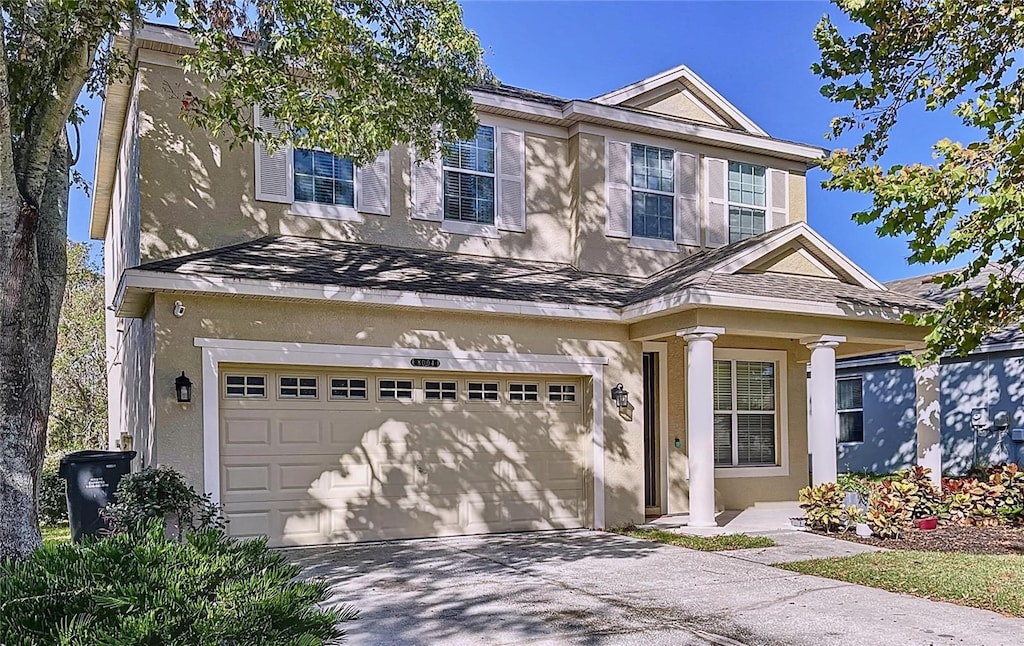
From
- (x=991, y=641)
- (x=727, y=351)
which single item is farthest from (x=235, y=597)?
(x=727, y=351)

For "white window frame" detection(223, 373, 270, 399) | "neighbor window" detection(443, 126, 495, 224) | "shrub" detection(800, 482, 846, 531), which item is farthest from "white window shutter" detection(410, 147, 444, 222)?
"shrub" detection(800, 482, 846, 531)

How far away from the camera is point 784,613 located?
6566 mm

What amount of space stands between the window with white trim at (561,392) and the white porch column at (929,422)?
5.42 meters

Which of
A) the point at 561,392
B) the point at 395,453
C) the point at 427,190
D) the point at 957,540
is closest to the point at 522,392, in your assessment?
the point at 561,392

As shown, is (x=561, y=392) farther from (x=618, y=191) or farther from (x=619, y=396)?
(x=618, y=191)

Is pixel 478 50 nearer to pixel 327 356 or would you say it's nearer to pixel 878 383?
pixel 327 356

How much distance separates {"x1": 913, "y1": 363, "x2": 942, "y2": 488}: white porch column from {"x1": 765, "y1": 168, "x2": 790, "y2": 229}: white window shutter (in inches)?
140

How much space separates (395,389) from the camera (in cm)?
1045

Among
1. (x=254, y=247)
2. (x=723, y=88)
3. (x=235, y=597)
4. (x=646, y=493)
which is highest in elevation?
(x=723, y=88)

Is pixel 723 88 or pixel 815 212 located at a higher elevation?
pixel 723 88

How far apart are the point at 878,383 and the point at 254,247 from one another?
45.3ft

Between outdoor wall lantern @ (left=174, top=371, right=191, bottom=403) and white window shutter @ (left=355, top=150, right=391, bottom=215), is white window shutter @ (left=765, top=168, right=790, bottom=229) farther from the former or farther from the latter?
outdoor wall lantern @ (left=174, top=371, right=191, bottom=403)

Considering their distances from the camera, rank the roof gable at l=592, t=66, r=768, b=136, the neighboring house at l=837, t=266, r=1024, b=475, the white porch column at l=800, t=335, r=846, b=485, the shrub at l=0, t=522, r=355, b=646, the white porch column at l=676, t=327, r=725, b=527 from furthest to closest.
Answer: the neighboring house at l=837, t=266, r=1024, b=475
the roof gable at l=592, t=66, r=768, b=136
the white porch column at l=800, t=335, r=846, b=485
the white porch column at l=676, t=327, r=725, b=527
the shrub at l=0, t=522, r=355, b=646

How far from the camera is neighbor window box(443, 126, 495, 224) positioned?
1233 centimetres
